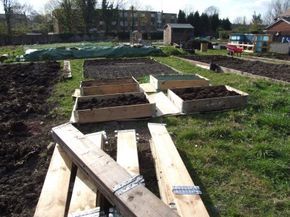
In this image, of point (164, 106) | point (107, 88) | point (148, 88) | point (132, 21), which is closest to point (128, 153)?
point (164, 106)

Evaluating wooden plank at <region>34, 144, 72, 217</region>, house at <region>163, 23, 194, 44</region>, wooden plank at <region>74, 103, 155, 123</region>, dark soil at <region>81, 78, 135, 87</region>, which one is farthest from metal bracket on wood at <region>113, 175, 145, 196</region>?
house at <region>163, 23, 194, 44</region>

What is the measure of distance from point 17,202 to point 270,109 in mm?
5332

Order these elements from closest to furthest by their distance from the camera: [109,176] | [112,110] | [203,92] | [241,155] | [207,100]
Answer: [109,176] < [241,155] < [112,110] < [207,100] < [203,92]

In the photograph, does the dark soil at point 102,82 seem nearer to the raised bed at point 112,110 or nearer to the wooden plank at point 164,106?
the wooden plank at point 164,106

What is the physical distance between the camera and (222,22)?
2265 inches

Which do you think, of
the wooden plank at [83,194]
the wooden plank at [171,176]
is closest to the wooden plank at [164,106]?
the wooden plank at [171,176]

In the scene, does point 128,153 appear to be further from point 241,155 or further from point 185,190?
point 241,155

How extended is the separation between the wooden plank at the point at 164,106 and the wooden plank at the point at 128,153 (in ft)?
6.17

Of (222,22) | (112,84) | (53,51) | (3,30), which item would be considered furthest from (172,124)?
(222,22)

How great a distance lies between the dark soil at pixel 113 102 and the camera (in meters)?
6.27

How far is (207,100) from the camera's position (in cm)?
639

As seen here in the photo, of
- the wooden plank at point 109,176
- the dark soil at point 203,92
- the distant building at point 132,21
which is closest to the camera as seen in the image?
the wooden plank at point 109,176

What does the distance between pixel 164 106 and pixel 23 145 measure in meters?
3.18

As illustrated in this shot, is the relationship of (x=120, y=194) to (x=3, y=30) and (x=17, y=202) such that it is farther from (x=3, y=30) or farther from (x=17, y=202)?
(x=3, y=30)
